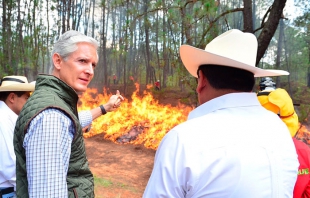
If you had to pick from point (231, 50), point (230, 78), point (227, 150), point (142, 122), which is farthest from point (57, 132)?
point (142, 122)

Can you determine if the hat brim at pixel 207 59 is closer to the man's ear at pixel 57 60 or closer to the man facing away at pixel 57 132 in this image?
the man facing away at pixel 57 132

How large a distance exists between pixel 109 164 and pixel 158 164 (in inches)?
318

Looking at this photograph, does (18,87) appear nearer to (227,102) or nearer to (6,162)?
(6,162)

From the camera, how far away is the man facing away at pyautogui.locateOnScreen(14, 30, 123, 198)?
1.47 metres

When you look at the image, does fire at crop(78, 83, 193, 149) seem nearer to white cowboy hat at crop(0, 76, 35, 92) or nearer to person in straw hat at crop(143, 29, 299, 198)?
white cowboy hat at crop(0, 76, 35, 92)

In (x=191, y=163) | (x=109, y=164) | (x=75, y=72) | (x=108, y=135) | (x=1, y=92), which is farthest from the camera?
(x=108, y=135)

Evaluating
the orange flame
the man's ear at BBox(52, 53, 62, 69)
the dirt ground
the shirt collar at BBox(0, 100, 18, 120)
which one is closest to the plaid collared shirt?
the man's ear at BBox(52, 53, 62, 69)

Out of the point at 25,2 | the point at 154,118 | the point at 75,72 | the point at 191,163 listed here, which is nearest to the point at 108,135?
the point at 154,118

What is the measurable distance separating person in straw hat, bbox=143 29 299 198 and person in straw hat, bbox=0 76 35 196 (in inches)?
78.9

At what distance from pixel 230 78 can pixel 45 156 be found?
1229 millimetres

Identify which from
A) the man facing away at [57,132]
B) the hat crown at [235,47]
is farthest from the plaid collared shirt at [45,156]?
the hat crown at [235,47]

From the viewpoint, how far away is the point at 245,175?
1.20 meters

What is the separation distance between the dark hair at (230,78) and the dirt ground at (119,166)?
5034 mm

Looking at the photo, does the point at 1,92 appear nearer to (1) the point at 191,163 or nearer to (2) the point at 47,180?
(2) the point at 47,180
